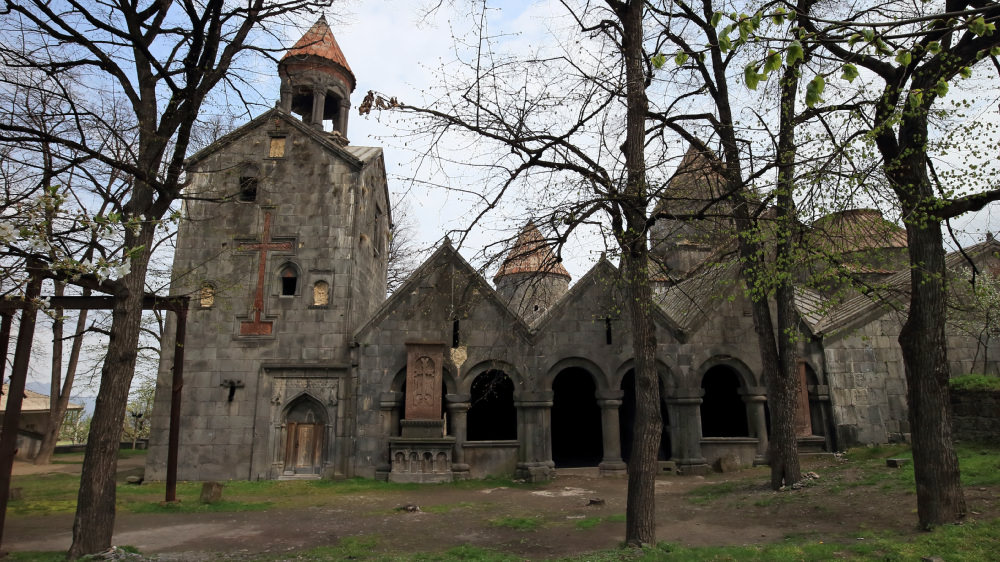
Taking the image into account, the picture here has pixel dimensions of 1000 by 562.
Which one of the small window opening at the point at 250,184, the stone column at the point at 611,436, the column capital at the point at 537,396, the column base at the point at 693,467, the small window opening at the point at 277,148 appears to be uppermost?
the small window opening at the point at 277,148

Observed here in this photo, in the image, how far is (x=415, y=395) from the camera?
49.8ft

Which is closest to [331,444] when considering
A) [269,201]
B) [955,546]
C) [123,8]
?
[269,201]

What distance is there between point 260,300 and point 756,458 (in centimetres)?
1431

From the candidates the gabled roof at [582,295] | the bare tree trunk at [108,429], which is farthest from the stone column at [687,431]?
the bare tree trunk at [108,429]

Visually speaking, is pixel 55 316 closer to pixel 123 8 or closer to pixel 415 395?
pixel 123 8

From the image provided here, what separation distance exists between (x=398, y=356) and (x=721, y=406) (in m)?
10.5

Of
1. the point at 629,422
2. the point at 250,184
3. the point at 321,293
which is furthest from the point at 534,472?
the point at 250,184

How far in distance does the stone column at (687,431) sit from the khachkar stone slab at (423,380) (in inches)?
246

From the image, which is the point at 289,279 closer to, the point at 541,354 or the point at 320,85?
the point at 320,85

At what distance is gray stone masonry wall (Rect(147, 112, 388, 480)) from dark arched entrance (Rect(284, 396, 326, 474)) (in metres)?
0.19

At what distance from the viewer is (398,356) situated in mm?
15984

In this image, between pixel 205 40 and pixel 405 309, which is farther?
pixel 405 309

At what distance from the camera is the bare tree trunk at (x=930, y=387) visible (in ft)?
24.4

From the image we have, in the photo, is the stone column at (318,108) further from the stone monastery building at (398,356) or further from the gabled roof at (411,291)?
the gabled roof at (411,291)
